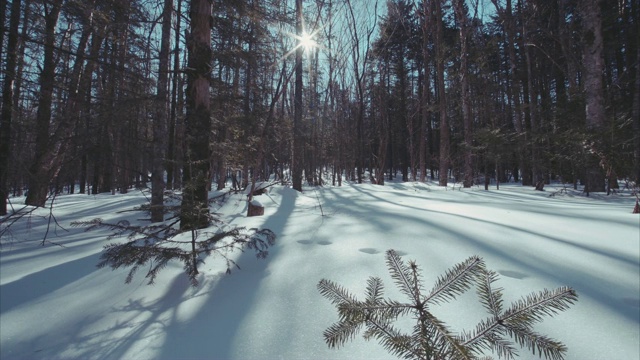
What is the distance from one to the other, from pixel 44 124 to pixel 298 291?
504cm

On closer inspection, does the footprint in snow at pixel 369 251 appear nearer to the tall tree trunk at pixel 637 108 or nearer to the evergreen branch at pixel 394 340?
the evergreen branch at pixel 394 340

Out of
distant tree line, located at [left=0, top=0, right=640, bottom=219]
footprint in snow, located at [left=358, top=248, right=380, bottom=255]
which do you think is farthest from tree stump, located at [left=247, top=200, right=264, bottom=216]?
footprint in snow, located at [left=358, top=248, right=380, bottom=255]

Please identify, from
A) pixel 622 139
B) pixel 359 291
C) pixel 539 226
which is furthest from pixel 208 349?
pixel 622 139

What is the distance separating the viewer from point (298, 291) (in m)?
2.02

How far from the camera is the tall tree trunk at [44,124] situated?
2.91 metres

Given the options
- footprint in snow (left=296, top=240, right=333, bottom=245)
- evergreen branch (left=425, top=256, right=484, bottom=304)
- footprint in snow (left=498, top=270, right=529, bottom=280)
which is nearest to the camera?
evergreen branch (left=425, top=256, right=484, bottom=304)

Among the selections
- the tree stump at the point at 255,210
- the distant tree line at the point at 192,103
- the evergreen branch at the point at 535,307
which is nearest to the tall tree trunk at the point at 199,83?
the distant tree line at the point at 192,103

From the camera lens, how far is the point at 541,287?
1882 mm

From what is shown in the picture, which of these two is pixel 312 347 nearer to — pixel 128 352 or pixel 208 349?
pixel 208 349

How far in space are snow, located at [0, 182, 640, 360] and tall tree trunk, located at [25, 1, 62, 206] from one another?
0.82m

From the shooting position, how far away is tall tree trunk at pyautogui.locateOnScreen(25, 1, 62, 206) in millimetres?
2907

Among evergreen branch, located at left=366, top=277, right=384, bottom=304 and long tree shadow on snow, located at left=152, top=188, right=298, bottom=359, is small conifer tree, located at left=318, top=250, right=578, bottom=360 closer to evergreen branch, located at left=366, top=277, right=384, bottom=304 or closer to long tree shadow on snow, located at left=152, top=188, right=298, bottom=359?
evergreen branch, located at left=366, top=277, right=384, bottom=304

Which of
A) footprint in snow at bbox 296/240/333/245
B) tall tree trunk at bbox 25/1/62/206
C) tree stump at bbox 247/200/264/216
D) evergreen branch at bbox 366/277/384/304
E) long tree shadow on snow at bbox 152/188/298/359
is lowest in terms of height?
long tree shadow on snow at bbox 152/188/298/359

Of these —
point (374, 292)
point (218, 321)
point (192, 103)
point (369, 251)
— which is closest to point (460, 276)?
point (374, 292)
